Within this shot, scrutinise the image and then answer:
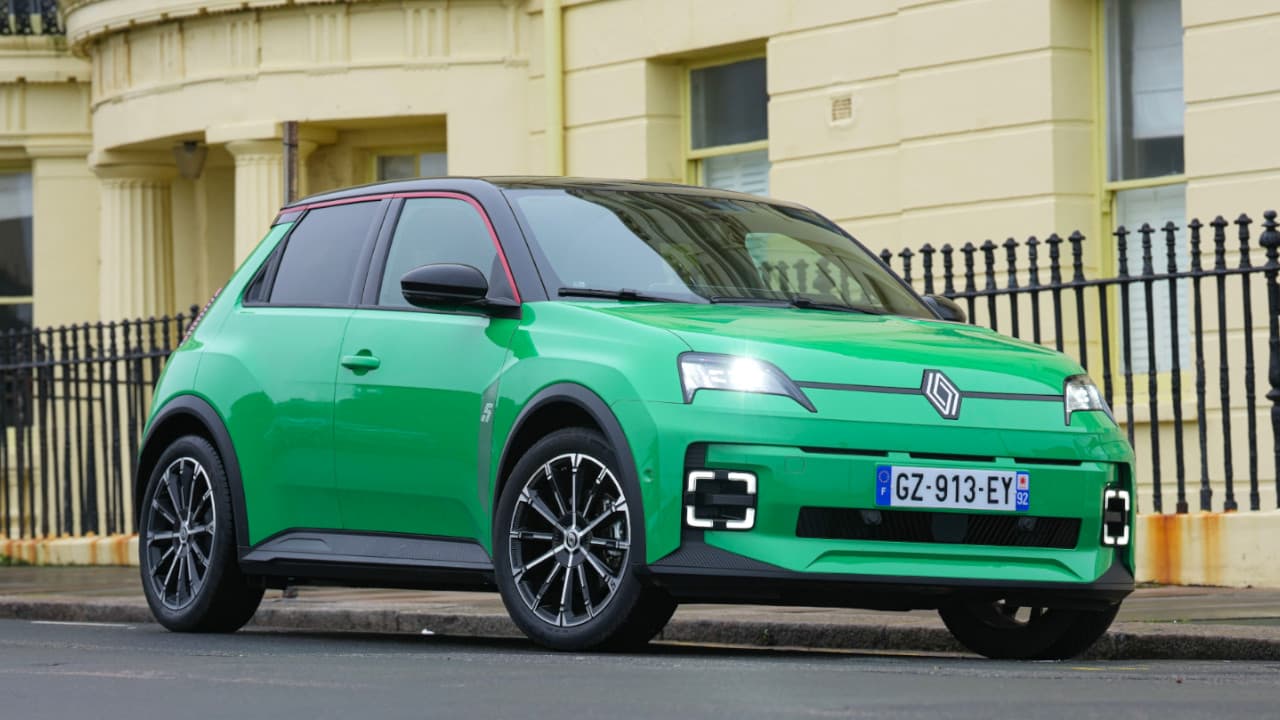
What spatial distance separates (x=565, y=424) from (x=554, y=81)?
1034 centimetres

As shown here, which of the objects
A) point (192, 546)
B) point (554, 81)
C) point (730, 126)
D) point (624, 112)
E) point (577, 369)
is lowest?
point (192, 546)

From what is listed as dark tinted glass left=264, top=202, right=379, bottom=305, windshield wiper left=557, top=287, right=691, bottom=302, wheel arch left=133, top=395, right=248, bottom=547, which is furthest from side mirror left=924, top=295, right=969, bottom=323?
wheel arch left=133, top=395, right=248, bottom=547

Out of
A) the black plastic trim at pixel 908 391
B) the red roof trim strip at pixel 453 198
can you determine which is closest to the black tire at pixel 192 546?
the red roof trim strip at pixel 453 198

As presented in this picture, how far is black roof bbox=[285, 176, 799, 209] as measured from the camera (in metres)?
8.82

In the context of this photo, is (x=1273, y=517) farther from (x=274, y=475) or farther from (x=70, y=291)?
(x=70, y=291)

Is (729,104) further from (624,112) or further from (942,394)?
(942,394)

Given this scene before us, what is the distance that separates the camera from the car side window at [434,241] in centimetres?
862

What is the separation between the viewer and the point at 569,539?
7785mm

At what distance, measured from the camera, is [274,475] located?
30.0 feet

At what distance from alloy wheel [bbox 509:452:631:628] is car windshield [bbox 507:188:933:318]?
702 mm

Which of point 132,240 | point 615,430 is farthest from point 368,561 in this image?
point 132,240

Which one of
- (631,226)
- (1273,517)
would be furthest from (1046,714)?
(1273,517)

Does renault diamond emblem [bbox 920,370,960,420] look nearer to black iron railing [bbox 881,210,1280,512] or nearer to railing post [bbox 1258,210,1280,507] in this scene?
black iron railing [bbox 881,210,1280,512]

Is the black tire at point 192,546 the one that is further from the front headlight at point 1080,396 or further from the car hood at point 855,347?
the front headlight at point 1080,396
